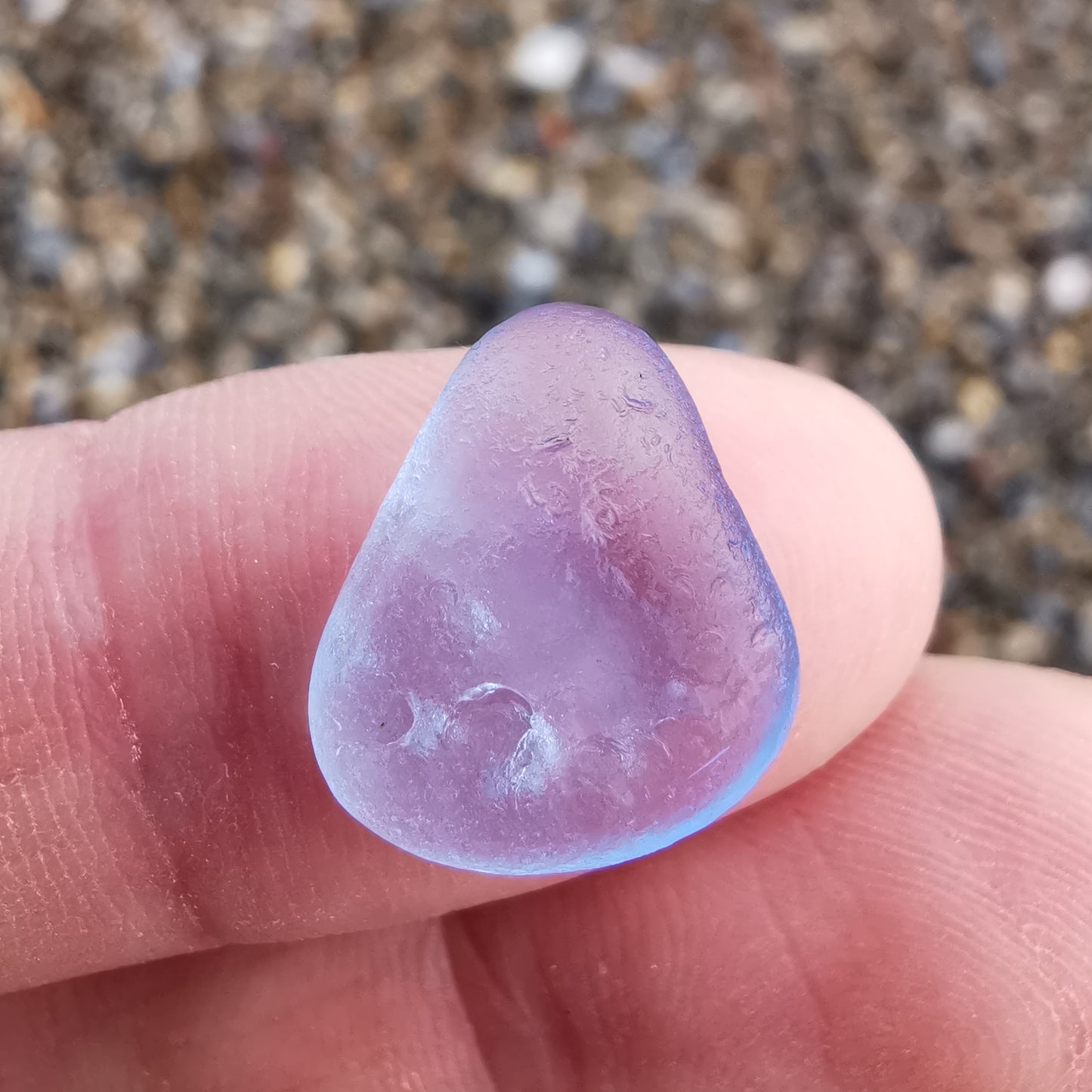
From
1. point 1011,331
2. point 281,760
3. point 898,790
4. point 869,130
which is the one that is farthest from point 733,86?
point 281,760

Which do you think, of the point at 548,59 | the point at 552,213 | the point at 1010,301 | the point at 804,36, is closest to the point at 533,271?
the point at 552,213

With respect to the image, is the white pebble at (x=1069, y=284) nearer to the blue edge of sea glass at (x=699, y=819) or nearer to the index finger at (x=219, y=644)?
the index finger at (x=219, y=644)

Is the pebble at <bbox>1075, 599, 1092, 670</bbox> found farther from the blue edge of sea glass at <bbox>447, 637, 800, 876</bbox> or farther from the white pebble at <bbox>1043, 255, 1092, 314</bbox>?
the blue edge of sea glass at <bbox>447, 637, 800, 876</bbox>

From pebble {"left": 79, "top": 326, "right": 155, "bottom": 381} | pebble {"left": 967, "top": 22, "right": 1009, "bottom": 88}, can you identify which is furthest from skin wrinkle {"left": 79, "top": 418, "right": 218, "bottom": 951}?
pebble {"left": 967, "top": 22, "right": 1009, "bottom": 88}

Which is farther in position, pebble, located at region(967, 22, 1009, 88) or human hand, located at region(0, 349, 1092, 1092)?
pebble, located at region(967, 22, 1009, 88)

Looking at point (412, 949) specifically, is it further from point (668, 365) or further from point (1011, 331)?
point (1011, 331)

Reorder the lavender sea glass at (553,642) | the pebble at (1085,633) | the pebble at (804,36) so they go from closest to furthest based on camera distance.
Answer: the lavender sea glass at (553,642) < the pebble at (1085,633) < the pebble at (804,36)

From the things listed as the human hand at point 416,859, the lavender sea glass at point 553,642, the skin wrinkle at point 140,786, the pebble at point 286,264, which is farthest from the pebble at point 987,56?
the skin wrinkle at point 140,786
